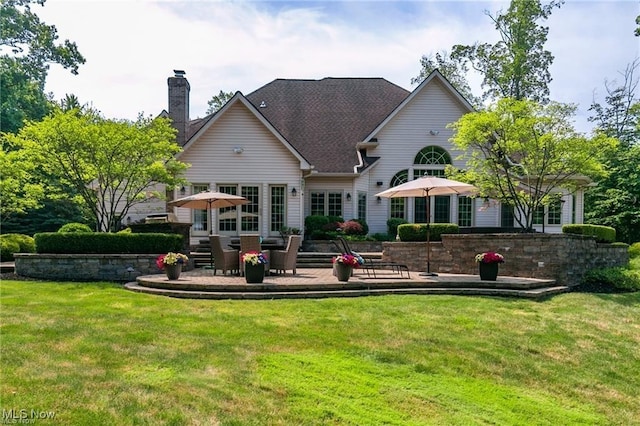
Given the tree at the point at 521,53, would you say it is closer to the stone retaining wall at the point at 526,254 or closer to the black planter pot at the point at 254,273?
the stone retaining wall at the point at 526,254

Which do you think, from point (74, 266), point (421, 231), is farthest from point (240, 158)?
point (421, 231)

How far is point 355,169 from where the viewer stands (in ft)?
56.1

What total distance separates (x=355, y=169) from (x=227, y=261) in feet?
27.4

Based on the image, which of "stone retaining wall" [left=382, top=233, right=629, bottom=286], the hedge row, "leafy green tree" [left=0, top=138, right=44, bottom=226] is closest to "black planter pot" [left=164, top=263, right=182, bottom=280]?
the hedge row

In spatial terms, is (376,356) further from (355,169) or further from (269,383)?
(355,169)

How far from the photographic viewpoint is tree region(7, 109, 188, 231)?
11.3 meters

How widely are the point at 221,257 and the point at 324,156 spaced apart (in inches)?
358

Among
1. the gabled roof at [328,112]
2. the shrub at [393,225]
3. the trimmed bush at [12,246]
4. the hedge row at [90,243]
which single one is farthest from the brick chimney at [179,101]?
the shrub at [393,225]

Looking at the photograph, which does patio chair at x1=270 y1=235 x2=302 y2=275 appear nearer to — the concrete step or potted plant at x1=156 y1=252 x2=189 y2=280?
the concrete step

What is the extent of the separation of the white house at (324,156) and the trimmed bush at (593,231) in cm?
304

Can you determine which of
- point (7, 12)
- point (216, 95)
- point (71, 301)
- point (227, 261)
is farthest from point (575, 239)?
point (216, 95)

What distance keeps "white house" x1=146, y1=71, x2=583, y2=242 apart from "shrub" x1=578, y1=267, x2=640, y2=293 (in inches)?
260

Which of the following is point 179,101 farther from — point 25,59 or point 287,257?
point 25,59

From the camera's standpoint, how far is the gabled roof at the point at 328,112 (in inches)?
724
